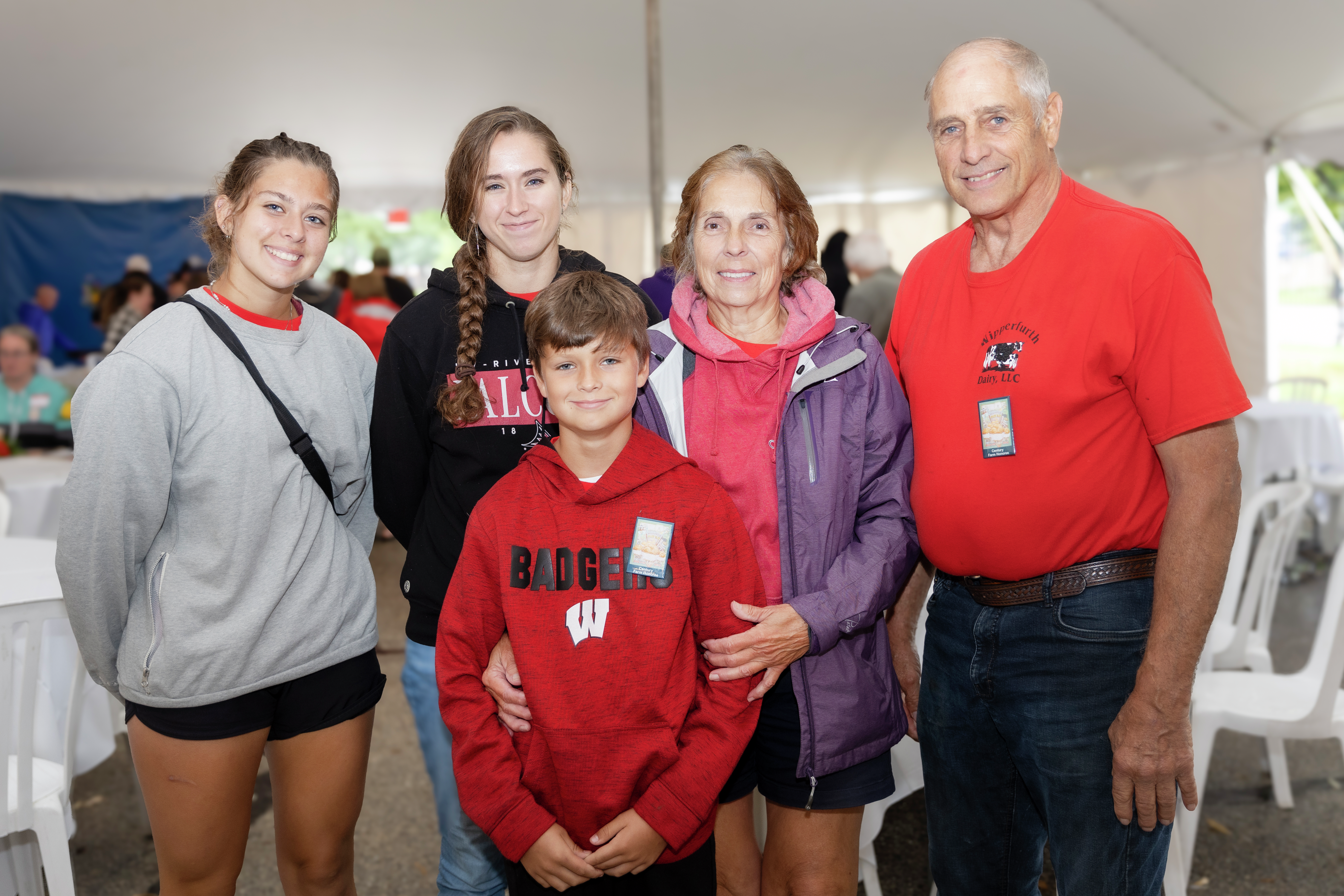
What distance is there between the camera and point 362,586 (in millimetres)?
1645

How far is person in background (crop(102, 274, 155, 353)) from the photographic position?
643cm

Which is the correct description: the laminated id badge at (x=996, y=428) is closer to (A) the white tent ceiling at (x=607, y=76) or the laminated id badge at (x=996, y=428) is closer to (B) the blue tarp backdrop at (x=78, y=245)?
(A) the white tent ceiling at (x=607, y=76)

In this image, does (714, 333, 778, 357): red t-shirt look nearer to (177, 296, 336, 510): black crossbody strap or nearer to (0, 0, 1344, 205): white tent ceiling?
(177, 296, 336, 510): black crossbody strap

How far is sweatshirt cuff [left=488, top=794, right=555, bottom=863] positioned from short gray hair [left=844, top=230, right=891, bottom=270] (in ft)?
16.7

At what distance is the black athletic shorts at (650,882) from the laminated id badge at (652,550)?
1.49 feet

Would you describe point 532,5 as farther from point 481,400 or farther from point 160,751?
point 160,751

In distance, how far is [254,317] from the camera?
5.09 feet

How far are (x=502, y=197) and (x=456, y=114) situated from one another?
20.9 ft

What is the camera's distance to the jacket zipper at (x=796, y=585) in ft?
4.76

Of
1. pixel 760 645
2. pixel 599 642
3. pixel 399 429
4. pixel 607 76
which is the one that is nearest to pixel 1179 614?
pixel 760 645

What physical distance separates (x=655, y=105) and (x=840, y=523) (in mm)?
4310

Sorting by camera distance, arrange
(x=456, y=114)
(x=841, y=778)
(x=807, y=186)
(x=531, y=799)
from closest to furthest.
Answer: (x=531, y=799), (x=841, y=778), (x=456, y=114), (x=807, y=186)

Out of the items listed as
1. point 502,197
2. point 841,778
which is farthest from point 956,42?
point 841,778

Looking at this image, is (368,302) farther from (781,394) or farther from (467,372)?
(781,394)
